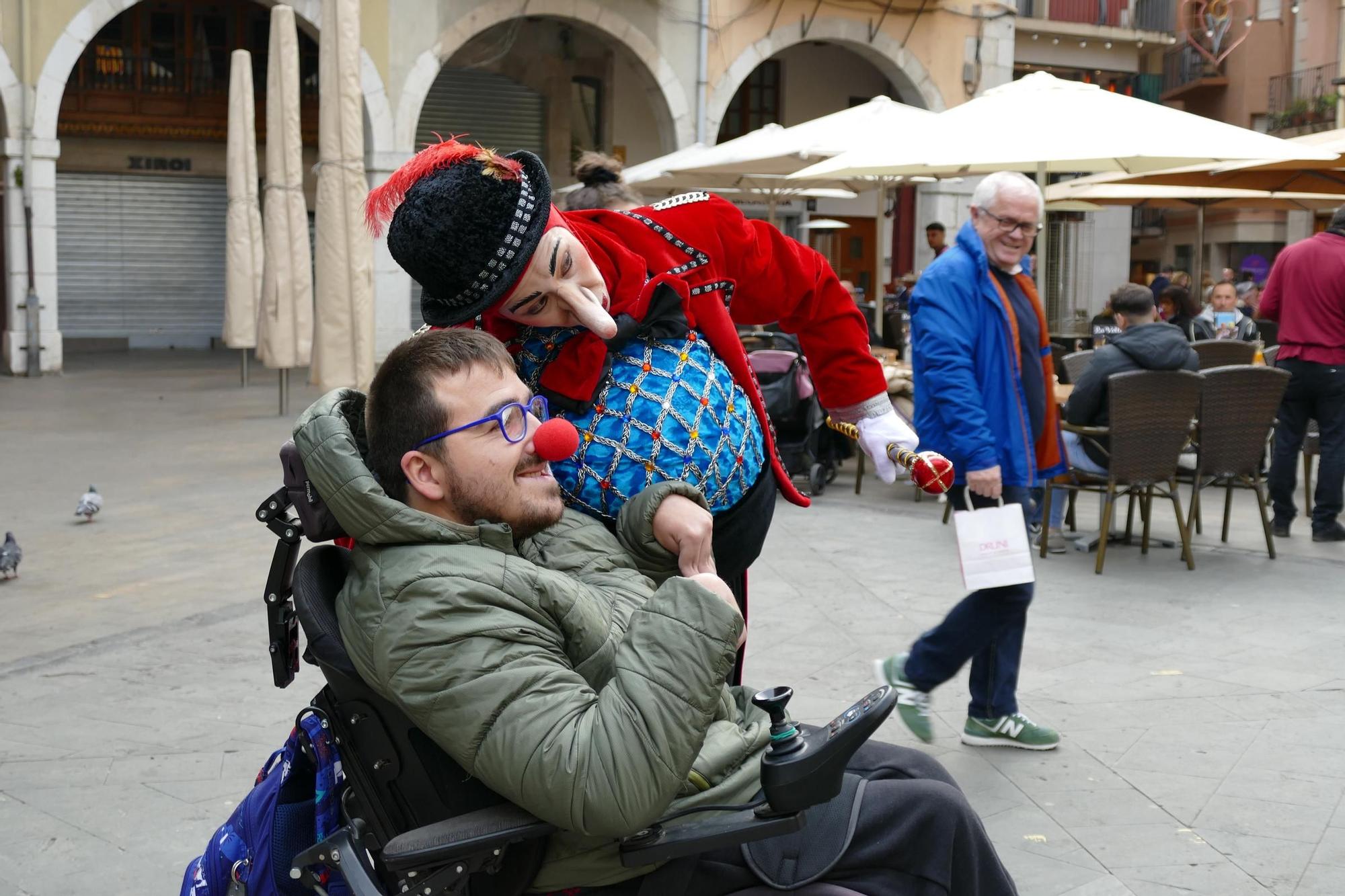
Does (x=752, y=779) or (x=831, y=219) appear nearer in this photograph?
(x=752, y=779)

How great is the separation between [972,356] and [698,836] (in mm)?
2885

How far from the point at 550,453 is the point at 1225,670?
4048mm

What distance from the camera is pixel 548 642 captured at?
209 centimetres

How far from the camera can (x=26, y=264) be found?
59.5 feet

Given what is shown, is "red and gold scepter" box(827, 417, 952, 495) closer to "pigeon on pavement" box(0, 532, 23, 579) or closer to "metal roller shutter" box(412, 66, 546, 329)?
"pigeon on pavement" box(0, 532, 23, 579)

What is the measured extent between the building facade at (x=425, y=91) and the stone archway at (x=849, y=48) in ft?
0.10

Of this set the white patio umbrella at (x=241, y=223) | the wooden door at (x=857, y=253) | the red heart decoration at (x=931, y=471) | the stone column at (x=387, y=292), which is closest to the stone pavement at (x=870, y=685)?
the red heart decoration at (x=931, y=471)

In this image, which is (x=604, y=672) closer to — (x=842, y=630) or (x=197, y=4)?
(x=842, y=630)

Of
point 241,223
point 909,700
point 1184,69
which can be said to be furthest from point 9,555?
point 1184,69

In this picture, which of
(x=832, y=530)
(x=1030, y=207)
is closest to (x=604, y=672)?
(x=1030, y=207)

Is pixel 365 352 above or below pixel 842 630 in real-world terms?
above

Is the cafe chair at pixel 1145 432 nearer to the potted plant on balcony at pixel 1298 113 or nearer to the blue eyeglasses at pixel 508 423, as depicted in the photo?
the blue eyeglasses at pixel 508 423

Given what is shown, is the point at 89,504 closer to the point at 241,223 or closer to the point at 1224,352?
the point at 241,223

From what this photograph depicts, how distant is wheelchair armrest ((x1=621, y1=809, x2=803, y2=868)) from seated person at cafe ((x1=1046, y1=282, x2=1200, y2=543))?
5.41m
